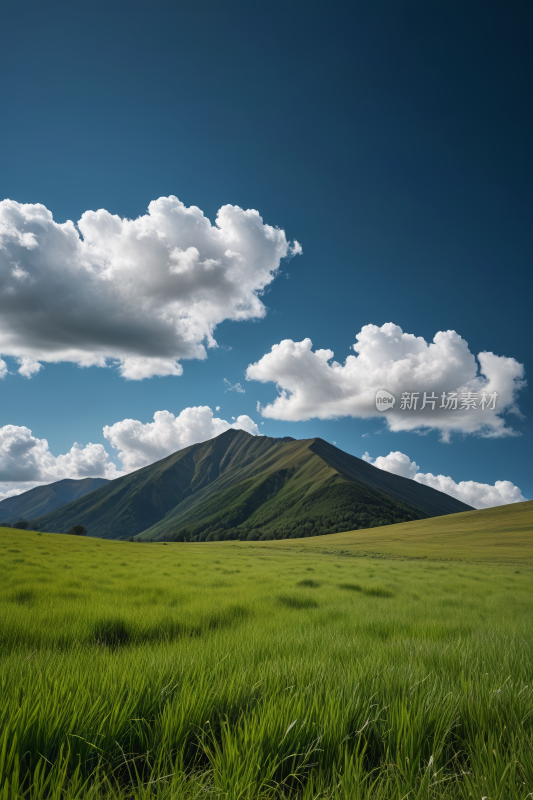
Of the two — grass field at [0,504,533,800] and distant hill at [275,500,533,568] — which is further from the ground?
grass field at [0,504,533,800]

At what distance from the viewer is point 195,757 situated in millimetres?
1850

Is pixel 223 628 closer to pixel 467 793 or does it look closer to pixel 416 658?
pixel 416 658

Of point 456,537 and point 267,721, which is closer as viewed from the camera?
point 267,721

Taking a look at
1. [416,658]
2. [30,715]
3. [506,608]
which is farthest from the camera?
[506,608]

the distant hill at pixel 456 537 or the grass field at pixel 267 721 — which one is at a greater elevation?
the grass field at pixel 267 721

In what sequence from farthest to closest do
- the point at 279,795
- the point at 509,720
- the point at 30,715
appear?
1. the point at 509,720
2. the point at 30,715
3. the point at 279,795

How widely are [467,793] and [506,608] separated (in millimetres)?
11149

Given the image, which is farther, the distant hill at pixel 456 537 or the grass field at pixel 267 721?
the distant hill at pixel 456 537

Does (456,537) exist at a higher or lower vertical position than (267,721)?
lower

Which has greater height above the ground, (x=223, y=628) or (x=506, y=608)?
(x=223, y=628)

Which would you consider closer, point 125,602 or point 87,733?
point 87,733

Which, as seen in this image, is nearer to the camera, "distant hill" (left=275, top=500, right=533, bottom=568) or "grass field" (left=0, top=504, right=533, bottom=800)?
"grass field" (left=0, top=504, right=533, bottom=800)

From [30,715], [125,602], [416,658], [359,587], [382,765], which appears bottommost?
[359,587]

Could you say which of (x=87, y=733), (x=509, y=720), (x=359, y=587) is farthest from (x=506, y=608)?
(x=87, y=733)
